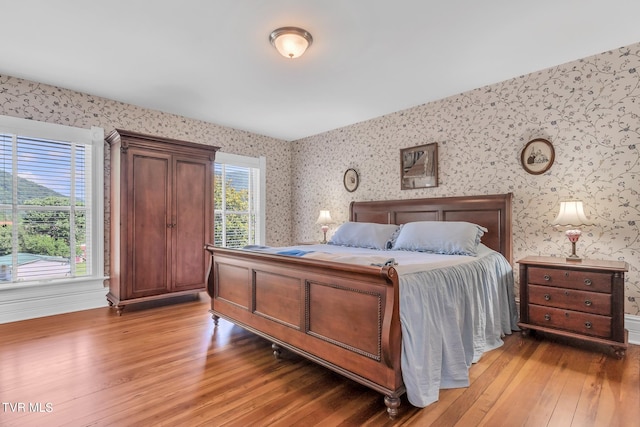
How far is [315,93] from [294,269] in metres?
2.23

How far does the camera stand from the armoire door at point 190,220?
13.0 feet

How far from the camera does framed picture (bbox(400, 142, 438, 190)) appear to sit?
3930mm

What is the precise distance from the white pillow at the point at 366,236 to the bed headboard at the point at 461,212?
0.31 meters

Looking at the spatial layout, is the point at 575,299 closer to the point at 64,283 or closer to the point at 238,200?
the point at 238,200

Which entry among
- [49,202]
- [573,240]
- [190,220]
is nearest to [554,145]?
[573,240]

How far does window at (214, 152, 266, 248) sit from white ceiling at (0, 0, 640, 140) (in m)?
1.34

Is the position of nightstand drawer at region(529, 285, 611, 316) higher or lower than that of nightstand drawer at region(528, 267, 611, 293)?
lower

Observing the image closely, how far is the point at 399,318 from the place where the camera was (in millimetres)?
1744

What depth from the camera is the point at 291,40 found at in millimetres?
2467

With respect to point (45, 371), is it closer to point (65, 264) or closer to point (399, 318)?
point (65, 264)

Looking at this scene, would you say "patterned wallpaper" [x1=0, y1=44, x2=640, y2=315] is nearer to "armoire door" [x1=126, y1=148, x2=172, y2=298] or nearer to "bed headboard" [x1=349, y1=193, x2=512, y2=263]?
"bed headboard" [x1=349, y1=193, x2=512, y2=263]

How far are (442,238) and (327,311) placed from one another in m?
1.56

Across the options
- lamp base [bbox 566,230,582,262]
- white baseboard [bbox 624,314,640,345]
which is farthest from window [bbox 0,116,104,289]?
white baseboard [bbox 624,314,640,345]

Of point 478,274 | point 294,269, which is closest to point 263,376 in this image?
point 294,269
